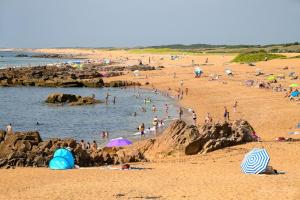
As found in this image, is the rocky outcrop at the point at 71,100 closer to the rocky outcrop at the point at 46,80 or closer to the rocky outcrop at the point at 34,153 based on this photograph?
the rocky outcrop at the point at 46,80

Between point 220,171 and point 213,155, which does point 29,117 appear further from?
point 220,171

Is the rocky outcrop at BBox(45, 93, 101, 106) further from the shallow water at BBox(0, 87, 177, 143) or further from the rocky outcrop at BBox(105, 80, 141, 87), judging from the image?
the rocky outcrop at BBox(105, 80, 141, 87)

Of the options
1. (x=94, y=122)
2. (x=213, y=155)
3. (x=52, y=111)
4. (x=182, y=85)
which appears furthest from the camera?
(x=182, y=85)

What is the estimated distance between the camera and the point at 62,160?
18969 mm

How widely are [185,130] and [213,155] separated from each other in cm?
179

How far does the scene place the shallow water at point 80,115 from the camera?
33875mm

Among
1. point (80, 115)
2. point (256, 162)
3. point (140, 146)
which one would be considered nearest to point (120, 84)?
point (80, 115)

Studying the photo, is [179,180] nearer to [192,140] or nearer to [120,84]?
[192,140]

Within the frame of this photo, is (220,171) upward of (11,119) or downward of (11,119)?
upward

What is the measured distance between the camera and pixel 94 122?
124ft

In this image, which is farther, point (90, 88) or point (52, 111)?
point (90, 88)

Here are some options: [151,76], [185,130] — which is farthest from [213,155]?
[151,76]

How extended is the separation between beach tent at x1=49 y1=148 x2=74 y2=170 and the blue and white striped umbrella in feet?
22.7

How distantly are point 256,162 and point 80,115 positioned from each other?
26592 millimetres
